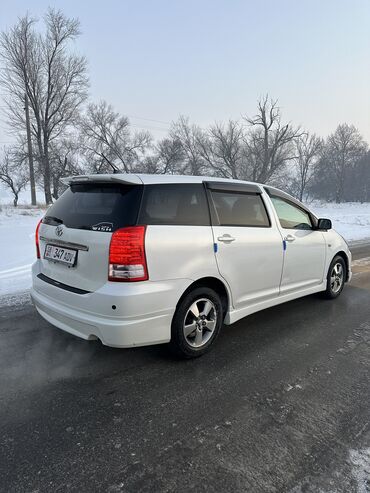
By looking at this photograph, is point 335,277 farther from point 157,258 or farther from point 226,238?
point 157,258

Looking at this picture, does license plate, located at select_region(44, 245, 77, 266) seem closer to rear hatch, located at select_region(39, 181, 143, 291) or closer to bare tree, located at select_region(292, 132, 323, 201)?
rear hatch, located at select_region(39, 181, 143, 291)

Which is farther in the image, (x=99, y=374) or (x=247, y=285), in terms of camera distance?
(x=247, y=285)

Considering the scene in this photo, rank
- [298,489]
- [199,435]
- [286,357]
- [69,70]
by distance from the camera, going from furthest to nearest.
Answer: [69,70], [286,357], [199,435], [298,489]

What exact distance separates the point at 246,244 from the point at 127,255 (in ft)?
4.74

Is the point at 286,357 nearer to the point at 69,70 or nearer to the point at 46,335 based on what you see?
the point at 46,335

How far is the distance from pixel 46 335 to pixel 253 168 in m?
49.5

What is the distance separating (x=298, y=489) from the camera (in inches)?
74.4

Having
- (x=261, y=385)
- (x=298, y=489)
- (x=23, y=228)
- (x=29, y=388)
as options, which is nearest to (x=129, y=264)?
(x=29, y=388)

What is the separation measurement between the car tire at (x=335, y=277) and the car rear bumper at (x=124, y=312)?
3.00 meters

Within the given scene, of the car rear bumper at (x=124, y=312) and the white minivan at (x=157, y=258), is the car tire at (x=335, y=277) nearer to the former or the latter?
the white minivan at (x=157, y=258)

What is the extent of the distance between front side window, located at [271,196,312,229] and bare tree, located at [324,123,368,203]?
70101mm

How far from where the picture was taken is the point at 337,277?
534cm

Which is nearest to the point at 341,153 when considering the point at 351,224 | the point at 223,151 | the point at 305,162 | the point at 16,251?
the point at 305,162

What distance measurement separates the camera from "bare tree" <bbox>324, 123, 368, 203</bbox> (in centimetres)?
6788
